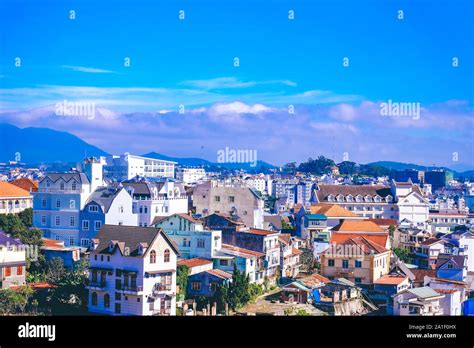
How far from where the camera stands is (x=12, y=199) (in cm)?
1238

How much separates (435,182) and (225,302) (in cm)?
2289

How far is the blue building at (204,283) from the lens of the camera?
877 centimetres

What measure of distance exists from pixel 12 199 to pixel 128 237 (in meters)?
5.34

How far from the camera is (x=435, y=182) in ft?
97.1

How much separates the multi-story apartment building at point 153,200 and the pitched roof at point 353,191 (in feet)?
20.7

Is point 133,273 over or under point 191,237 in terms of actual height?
under

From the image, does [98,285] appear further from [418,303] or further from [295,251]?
[295,251]

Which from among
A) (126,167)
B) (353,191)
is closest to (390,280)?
(353,191)

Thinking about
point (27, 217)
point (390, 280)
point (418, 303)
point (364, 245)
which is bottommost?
point (418, 303)

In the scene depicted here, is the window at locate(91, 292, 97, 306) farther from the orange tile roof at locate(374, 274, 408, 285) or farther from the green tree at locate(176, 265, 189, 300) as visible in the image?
the orange tile roof at locate(374, 274, 408, 285)

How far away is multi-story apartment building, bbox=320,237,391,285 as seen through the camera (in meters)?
10.2

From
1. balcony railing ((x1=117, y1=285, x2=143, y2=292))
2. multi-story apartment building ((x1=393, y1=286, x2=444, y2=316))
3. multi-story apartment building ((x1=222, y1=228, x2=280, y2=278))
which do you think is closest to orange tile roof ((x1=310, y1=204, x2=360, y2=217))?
multi-story apartment building ((x1=222, y1=228, x2=280, y2=278))
